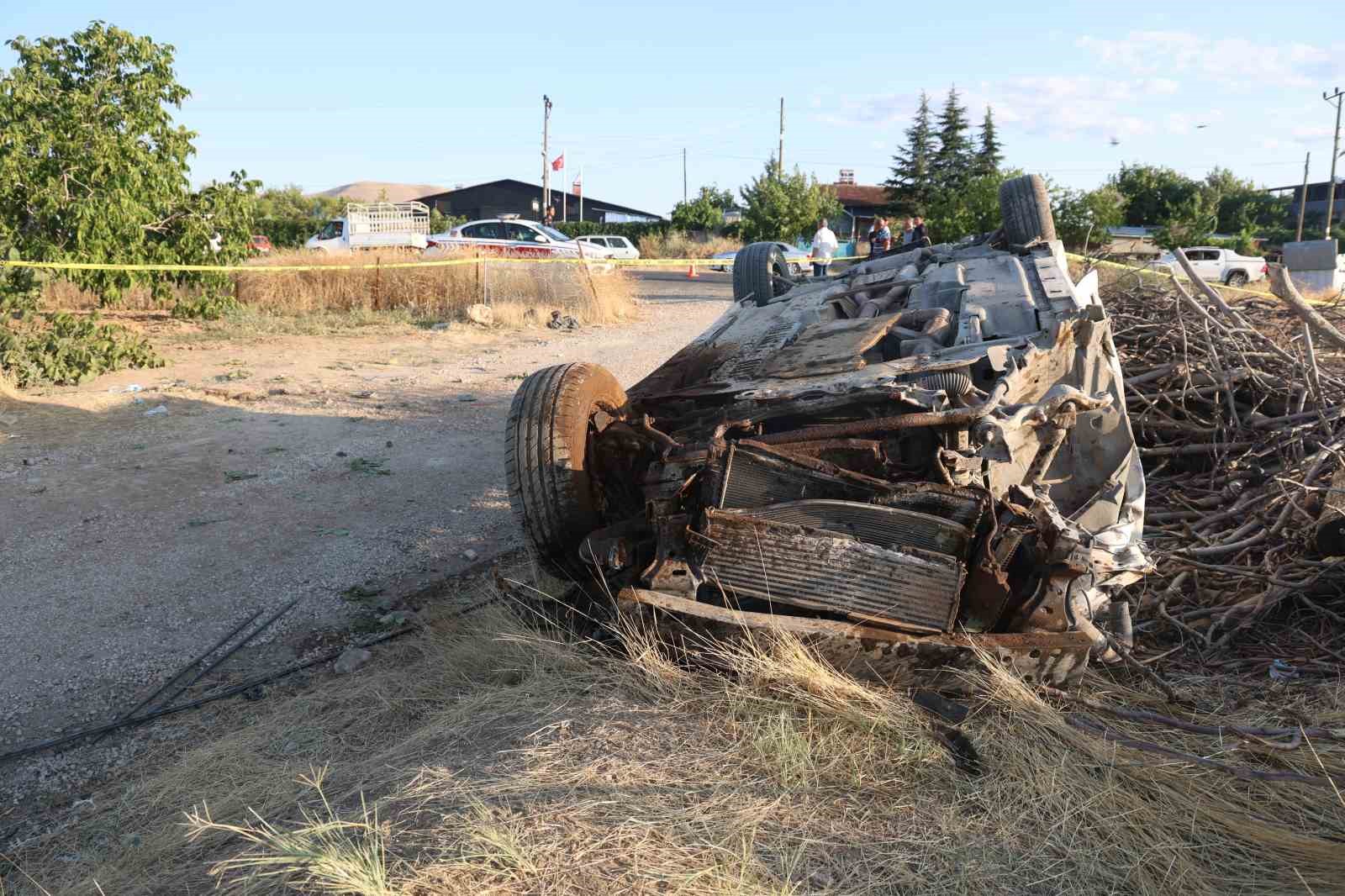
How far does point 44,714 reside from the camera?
4129mm

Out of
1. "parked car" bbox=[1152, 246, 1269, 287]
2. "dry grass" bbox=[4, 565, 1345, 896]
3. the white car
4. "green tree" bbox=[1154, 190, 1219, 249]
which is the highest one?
"green tree" bbox=[1154, 190, 1219, 249]

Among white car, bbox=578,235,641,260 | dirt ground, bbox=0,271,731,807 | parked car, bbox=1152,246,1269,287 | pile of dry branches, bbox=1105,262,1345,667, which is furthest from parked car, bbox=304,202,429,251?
parked car, bbox=1152,246,1269,287

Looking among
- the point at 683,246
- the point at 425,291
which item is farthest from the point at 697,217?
the point at 425,291

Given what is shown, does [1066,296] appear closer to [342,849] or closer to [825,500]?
[825,500]

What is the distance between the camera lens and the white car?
2845 centimetres

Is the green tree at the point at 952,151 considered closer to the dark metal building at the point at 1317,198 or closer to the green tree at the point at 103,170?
the dark metal building at the point at 1317,198

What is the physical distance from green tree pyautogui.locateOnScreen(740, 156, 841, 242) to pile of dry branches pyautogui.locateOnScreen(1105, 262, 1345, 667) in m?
30.0

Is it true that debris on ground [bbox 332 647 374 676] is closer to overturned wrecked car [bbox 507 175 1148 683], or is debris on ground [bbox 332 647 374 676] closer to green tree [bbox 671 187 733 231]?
overturned wrecked car [bbox 507 175 1148 683]

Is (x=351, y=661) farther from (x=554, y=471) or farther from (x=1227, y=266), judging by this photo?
(x=1227, y=266)

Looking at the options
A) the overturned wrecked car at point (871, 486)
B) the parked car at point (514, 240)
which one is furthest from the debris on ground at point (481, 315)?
the overturned wrecked car at point (871, 486)

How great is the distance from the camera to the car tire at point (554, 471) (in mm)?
4105

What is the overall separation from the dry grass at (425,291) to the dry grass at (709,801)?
1218cm

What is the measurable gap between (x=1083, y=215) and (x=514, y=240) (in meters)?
13.1

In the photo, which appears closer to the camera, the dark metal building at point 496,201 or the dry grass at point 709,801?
the dry grass at point 709,801
